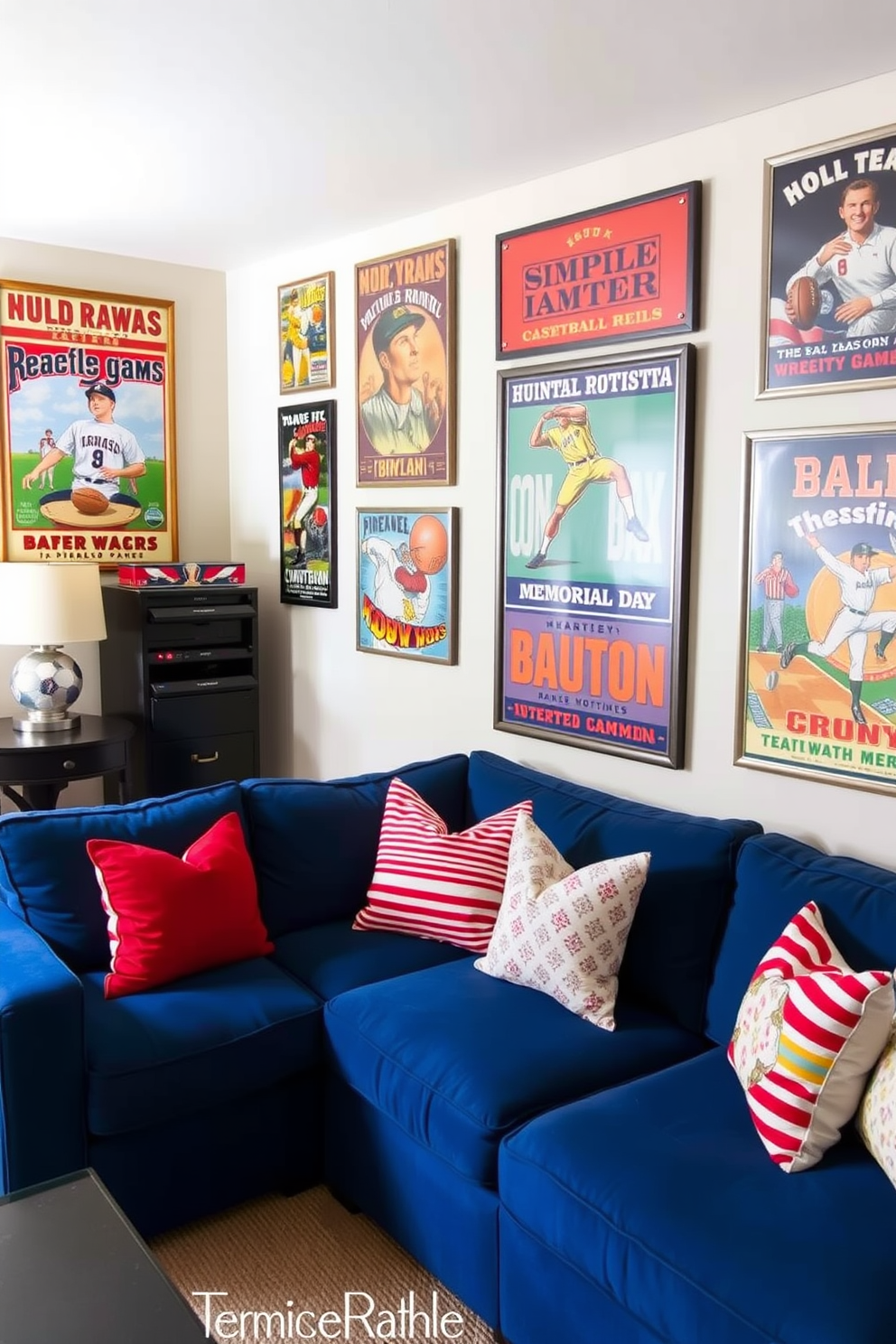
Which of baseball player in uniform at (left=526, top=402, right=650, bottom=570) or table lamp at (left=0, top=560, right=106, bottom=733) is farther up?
baseball player in uniform at (left=526, top=402, right=650, bottom=570)

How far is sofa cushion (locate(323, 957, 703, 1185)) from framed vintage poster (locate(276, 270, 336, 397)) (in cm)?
236

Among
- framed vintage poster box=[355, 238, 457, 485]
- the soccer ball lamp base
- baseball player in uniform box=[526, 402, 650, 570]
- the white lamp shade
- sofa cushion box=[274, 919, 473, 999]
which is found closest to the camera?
sofa cushion box=[274, 919, 473, 999]

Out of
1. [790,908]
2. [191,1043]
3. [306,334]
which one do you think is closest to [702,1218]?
[790,908]

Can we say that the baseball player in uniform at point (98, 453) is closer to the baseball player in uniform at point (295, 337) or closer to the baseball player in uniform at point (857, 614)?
the baseball player in uniform at point (295, 337)

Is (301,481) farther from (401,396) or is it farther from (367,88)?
(367,88)

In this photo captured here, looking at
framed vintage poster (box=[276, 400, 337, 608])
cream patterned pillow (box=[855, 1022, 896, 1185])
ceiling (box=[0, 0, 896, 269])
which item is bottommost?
cream patterned pillow (box=[855, 1022, 896, 1185])

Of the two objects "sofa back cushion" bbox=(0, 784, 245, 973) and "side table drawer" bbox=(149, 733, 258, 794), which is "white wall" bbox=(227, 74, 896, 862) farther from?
"sofa back cushion" bbox=(0, 784, 245, 973)

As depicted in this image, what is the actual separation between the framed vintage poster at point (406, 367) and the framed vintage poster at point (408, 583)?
14 centimetres

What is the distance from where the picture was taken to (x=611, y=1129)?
6.37 ft

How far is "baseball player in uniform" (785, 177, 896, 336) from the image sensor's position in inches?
94.4

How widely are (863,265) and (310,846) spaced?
1.92 metres

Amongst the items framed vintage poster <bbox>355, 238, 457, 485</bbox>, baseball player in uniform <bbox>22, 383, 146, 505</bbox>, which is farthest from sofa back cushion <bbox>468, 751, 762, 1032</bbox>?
baseball player in uniform <bbox>22, 383, 146, 505</bbox>

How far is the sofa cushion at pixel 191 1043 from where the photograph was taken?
224 centimetres

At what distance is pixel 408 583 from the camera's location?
148 inches
